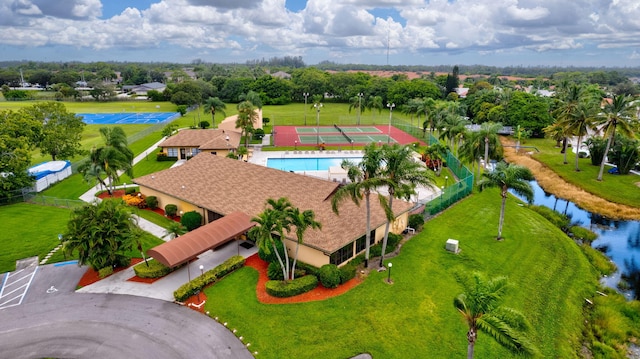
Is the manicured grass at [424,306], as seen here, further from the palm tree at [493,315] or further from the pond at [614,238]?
the palm tree at [493,315]

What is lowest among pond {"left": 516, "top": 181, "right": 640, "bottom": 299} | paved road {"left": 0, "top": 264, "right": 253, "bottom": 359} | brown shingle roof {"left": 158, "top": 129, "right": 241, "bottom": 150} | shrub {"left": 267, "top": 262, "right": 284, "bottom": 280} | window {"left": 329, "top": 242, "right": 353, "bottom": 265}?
pond {"left": 516, "top": 181, "right": 640, "bottom": 299}

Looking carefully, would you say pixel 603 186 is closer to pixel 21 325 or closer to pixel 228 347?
pixel 228 347

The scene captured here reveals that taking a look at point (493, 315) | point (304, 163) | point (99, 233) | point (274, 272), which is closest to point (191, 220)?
point (99, 233)

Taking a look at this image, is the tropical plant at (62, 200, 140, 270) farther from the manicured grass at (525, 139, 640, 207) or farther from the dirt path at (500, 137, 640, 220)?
the manicured grass at (525, 139, 640, 207)

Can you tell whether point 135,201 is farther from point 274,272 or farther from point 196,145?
point 196,145

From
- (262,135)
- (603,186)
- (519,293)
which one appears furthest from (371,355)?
(262,135)

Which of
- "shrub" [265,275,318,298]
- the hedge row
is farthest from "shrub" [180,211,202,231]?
"shrub" [265,275,318,298]

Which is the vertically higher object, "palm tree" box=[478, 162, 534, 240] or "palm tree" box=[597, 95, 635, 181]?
"palm tree" box=[597, 95, 635, 181]
